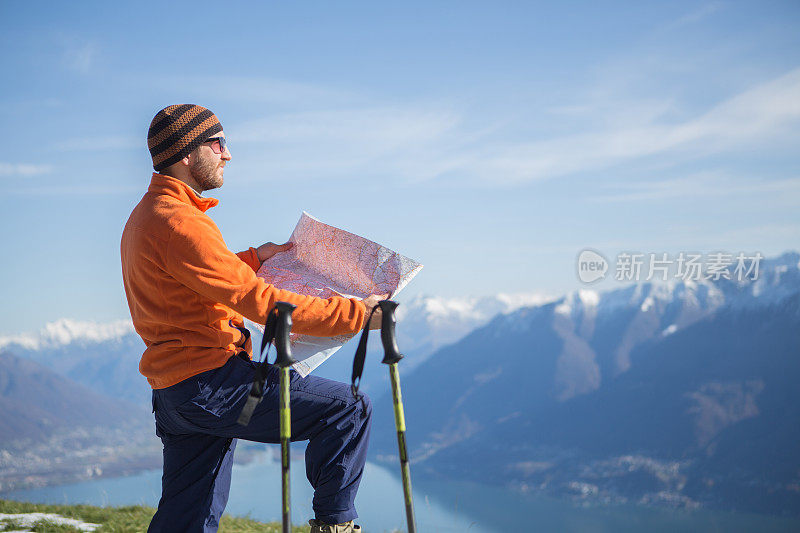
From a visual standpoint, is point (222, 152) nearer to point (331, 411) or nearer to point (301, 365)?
point (301, 365)

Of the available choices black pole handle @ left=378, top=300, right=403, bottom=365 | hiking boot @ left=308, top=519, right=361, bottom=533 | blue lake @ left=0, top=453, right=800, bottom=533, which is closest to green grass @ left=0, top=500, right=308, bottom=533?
hiking boot @ left=308, top=519, right=361, bottom=533

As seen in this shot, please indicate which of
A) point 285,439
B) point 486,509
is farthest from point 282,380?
point 486,509

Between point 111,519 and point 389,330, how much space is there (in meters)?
6.53

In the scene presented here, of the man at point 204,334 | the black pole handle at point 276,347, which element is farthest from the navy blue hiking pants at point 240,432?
the black pole handle at point 276,347

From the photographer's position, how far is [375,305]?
3.49m

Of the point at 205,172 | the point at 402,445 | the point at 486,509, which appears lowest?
the point at 486,509

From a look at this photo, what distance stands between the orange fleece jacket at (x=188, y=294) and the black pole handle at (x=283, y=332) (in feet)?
0.45

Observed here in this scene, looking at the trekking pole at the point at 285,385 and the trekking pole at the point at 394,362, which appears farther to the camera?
the trekking pole at the point at 394,362

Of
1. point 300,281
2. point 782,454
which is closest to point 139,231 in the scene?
point 300,281

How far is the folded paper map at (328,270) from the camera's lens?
374 centimetres

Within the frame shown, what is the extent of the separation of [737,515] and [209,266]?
186m

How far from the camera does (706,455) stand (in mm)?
193250

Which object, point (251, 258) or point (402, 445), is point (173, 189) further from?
point (402, 445)

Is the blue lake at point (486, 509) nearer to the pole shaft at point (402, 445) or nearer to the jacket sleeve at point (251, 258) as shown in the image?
the jacket sleeve at point (251, 258)
